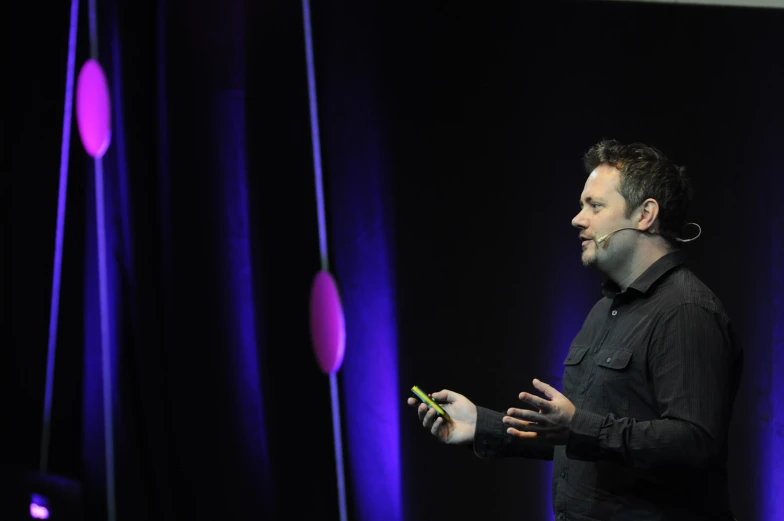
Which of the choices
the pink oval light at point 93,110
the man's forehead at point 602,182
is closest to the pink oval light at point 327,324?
the pink oval light at point 93,110

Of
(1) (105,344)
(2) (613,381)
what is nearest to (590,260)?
(2) (613,381)

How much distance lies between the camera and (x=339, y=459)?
2402mm

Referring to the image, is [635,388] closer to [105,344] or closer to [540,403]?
[540,403]

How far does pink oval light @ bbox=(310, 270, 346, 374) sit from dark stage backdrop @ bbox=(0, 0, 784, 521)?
0.11ft

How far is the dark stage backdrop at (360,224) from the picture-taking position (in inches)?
92.6

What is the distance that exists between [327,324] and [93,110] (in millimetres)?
1022

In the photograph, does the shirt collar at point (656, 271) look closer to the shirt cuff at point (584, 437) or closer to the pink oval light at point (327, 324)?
the shirt cuff at point (584, 437)

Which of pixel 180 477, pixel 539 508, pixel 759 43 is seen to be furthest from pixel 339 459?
pixel 759 43

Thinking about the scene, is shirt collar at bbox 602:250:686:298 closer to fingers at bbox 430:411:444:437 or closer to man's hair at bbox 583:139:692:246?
man's hair at bbox 583:139:692:246

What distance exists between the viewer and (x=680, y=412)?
129cm

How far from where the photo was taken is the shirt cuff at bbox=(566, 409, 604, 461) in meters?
1.30

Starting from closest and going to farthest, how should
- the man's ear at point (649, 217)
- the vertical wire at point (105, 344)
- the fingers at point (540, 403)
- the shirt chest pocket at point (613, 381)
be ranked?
the fingers at point (540, 403) < the shirt chest pocket at point (613, 381) < the man's ear at point (649, 217) < the vertical wire at point (105, 344)

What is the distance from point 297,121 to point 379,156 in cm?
29

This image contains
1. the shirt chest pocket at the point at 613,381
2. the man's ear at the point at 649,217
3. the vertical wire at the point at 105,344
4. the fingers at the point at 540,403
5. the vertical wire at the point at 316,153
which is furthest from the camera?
the vertical wire at the point at 316,153
